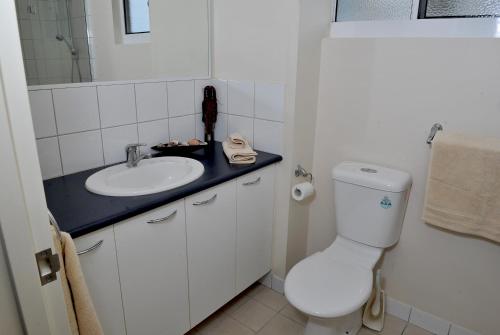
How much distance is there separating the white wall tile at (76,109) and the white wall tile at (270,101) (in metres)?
0.82

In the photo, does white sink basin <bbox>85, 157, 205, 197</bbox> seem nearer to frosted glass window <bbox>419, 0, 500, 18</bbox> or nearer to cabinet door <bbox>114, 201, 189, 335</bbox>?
cabinet door <bbox>114, 201, 189, 335</bbox>

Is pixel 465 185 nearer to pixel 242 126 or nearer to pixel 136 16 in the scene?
pixel 242 126

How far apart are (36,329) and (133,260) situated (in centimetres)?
63

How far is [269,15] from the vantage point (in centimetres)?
179

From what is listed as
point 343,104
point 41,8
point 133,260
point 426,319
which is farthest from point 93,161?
point 426,319

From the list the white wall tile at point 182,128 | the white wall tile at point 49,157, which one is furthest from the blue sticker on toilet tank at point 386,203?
the white wall tile at point 49,157

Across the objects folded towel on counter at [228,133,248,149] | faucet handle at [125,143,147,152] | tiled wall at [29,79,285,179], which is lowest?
folded towel on counter at [228,133,248,149]

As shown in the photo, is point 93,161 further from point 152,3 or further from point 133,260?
point 152,3

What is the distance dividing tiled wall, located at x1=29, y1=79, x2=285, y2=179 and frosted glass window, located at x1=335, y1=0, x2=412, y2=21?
54cm

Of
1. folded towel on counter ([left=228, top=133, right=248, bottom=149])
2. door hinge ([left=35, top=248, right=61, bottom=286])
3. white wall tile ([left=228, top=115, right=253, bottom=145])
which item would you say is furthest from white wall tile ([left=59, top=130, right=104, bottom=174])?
door hinge ([left=35, top=248, right=61, bottom=286])

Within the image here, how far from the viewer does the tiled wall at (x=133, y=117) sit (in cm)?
152

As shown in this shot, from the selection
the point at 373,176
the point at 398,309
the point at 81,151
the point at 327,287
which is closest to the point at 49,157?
the point at 81,151

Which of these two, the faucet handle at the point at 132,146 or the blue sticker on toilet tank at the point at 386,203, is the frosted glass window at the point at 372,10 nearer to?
the blue sticker on toilet tank at the point at 386,203

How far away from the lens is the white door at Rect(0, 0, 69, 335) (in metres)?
0.61
